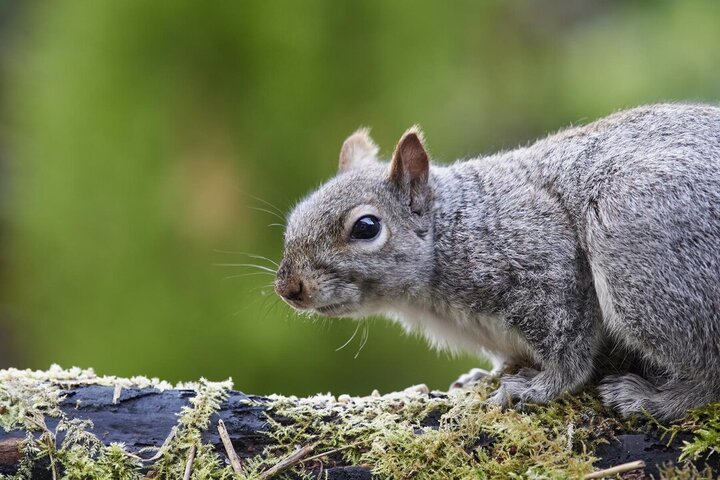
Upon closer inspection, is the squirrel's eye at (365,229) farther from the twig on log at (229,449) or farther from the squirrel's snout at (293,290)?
the twig on log at (229,449)

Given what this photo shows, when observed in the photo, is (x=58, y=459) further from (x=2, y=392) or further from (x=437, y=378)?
(x=437, y=378)

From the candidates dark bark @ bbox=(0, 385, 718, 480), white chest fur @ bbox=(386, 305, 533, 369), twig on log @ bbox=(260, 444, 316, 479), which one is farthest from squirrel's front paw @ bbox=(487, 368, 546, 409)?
twig on log @ bbox=(260, 444, 316, 479)

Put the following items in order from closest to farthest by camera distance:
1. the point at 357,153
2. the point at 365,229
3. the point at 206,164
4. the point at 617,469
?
1. the point at 617,469
2. the point at 365,229
3. the point at 357,153
4. the point at 206,164

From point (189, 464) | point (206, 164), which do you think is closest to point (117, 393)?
point (189, 464)

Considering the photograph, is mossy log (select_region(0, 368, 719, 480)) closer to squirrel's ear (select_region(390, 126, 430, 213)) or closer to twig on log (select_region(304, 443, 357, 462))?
twig on log (select_region(304, 443, 357, 462))

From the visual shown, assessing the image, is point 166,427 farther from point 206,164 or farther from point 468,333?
point 206,164

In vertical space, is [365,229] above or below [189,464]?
above
